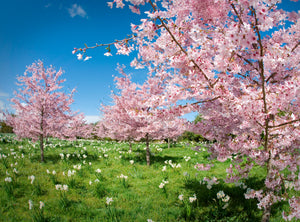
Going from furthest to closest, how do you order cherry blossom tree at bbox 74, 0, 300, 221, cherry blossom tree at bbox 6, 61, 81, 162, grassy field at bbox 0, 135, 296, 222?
cherry blossom tree at bbox 6, 61, 81, 162
grassy field at bbox 0, 135, 296, 222
cherry blossom tree at bbox 74, 0, 300, 221

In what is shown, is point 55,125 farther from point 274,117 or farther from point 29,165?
point 274,117

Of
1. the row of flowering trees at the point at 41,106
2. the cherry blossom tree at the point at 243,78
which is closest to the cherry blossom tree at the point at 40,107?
the row of flowering trees at the point at 41,106

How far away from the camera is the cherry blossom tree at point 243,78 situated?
189cm

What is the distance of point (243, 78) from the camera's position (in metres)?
3.03

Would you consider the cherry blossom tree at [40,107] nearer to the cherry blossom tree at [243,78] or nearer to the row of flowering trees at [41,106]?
the row of flowering trees at [41,106]

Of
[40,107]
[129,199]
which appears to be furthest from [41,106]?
[129,199]

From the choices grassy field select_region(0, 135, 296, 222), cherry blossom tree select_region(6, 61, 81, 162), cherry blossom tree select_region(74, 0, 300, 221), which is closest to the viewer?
cherry blossom tree select_region(74, 0, 300, 221)

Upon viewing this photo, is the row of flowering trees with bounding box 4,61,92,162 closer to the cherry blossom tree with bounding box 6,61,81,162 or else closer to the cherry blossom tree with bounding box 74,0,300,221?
the cherry blossom tree with bounding box 6,61,81,162

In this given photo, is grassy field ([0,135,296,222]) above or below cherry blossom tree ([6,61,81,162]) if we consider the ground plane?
below

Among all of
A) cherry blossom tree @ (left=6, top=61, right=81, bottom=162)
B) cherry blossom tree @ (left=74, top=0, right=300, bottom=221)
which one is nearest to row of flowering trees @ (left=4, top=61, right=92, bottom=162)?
cherry blossom tree @ (left=6, top=61, right=81, bottom=162)

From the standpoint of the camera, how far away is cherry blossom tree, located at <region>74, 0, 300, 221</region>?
1886 mm

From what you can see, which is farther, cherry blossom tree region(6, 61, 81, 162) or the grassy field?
cherry blossom tree region(6, 61, 81, 162)

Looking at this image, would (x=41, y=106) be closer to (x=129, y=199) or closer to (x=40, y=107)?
(x=40, y=107)

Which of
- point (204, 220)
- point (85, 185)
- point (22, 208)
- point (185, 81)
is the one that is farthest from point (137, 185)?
point (185, 81)
